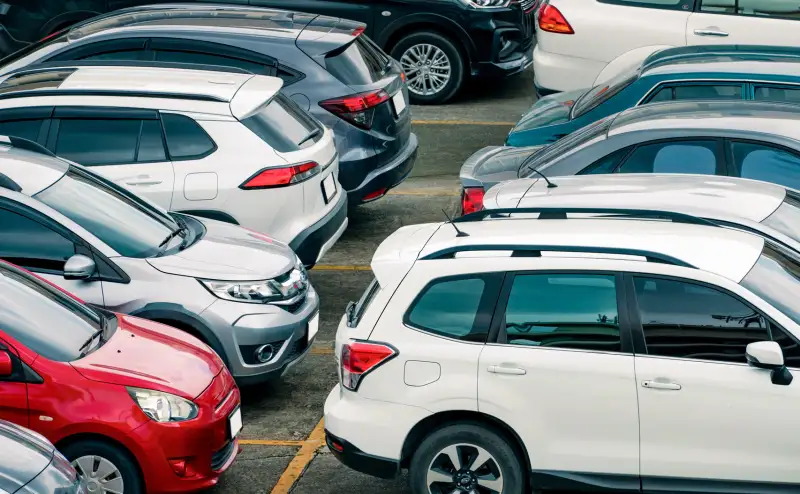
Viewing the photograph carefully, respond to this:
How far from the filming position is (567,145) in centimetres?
970

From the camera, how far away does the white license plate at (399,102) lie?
1186cm

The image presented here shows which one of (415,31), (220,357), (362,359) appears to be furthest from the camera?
(415,31)

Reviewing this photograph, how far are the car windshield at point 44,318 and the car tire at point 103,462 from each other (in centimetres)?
49

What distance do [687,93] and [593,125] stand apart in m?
1.11

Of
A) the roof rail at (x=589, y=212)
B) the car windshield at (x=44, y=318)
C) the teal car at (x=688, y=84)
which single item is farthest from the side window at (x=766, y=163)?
the car windshield at (x=44, y=318)

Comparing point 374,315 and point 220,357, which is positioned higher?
point 374,315

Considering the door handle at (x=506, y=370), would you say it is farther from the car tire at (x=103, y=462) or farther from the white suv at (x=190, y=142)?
the white suv at (x=190, y=142)

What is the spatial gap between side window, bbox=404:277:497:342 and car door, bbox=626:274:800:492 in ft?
2.53

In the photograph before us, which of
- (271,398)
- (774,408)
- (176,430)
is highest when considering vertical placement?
(774,408)

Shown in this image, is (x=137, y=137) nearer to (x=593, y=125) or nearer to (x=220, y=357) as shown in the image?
(x=220, y=357)

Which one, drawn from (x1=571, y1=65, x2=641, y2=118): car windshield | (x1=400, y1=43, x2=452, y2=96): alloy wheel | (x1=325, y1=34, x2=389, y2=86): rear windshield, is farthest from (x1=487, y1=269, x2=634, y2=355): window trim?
(x1=400, y1=43, x2=452, y2=96): alloy wheel

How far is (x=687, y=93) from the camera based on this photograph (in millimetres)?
10531

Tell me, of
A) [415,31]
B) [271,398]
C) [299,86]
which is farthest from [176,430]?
[415,31]

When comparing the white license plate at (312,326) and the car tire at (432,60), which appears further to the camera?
the car tire at (432,60)
